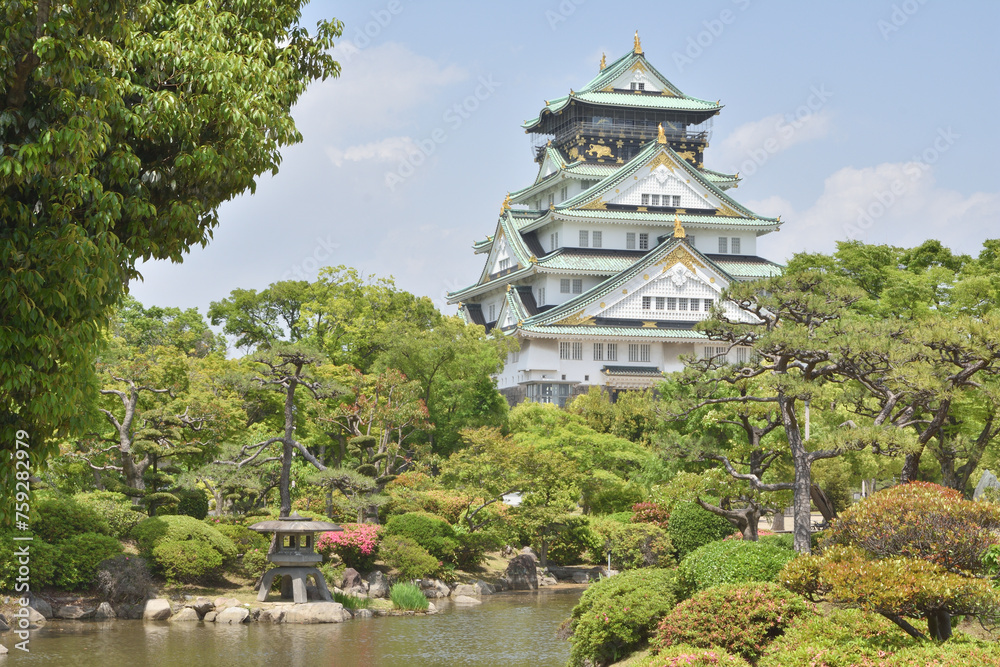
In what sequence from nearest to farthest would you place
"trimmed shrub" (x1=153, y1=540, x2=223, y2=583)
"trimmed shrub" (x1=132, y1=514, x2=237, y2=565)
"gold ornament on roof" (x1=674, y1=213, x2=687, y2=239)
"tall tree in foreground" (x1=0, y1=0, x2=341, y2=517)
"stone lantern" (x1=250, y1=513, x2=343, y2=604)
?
1. "tall tree in foreground" (x1=0, y1=0, x2=341, y2=517)
2. "stone lantern" (x1=250, y1=513, x2=343, y2=604)
3. "trimmed shrub" (x1=153, y1=540, x2=223, y2=583)
4. "trimmed shrub" (x1=132, y1=514, x2=237, y2=565)
5. "gold ornament on roof" (x1=674, y1=213, x2=687, y2=239)

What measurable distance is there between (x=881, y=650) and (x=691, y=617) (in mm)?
2851

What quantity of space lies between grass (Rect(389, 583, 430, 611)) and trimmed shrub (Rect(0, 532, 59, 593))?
701 cm

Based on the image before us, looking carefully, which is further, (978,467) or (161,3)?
(978,467)

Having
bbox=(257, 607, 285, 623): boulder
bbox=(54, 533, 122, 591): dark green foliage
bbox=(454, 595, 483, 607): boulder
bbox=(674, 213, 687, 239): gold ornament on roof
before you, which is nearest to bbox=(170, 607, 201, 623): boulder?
bbox=(257, 607, 285, 623): boulder

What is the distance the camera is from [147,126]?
891 cm

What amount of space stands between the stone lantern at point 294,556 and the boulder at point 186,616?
1.48 meters

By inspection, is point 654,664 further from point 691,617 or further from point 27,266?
point 27,266

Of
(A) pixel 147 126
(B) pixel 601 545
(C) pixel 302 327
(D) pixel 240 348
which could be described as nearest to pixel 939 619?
(A) pixel 147 126

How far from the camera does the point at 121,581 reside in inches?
799

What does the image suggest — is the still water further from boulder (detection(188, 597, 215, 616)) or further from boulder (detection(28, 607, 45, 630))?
boulder (detection(188, 597, 215, 616))

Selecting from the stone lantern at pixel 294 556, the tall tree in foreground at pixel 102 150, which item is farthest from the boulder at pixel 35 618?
the tall tree in foreground at pixel 102 150

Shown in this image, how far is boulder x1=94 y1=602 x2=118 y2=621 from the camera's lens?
19.8m

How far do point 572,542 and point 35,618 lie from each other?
14164 millimetres

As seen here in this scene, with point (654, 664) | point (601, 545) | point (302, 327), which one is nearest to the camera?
point (654, 664)
